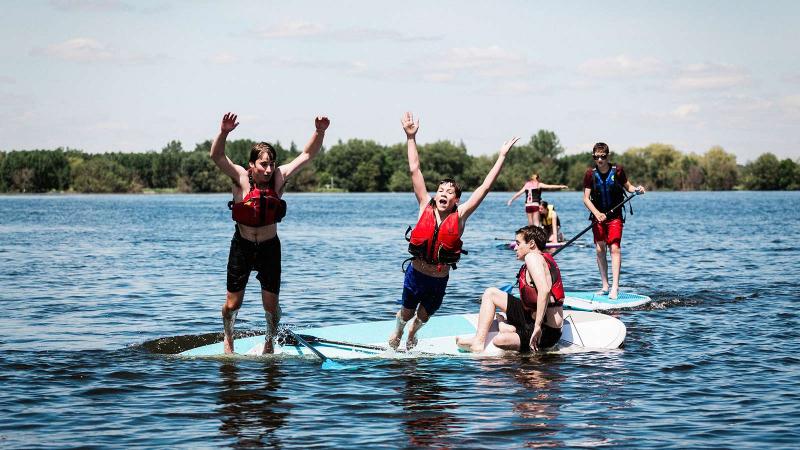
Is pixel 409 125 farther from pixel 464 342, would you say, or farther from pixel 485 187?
pixel 464 342

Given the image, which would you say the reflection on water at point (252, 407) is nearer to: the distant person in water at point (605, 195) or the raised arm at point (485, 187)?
the raised arm at point (485, 187)

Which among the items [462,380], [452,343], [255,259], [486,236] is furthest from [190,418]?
[486,236]

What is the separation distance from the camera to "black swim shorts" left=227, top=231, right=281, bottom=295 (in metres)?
9.65

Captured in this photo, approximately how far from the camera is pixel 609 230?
47.5 ft

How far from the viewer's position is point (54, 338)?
12.6m

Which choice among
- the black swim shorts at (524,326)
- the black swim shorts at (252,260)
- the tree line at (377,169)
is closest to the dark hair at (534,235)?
the black swim shorts at (524,326)

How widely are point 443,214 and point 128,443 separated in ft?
12.1

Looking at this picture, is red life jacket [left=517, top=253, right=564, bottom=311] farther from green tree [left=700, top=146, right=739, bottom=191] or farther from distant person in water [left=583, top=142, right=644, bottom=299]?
green tree [left=700, top=146, right=739, bottom=191]

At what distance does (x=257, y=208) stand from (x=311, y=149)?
873 mm

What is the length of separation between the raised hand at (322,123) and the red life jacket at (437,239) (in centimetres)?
128

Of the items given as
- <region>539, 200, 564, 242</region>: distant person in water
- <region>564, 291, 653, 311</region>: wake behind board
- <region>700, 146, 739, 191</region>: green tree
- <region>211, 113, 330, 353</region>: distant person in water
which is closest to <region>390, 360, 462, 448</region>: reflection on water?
<region>211, 113, 330, 353</region>: distant person in water

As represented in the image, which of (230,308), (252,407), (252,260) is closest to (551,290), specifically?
(252,260)

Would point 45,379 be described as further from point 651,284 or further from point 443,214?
point 651,284

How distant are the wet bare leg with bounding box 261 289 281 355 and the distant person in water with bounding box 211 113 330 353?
0.01 m
